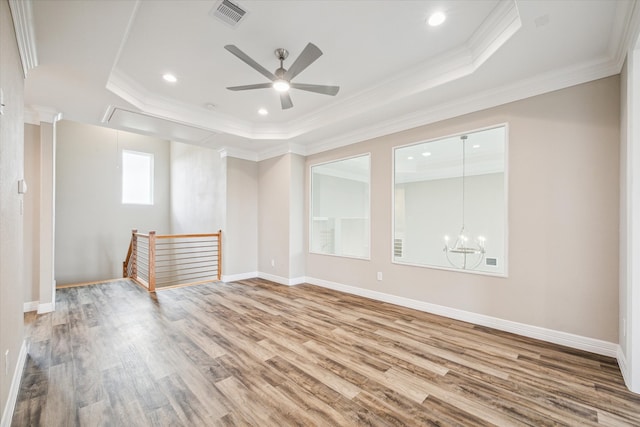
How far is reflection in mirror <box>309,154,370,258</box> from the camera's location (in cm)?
454

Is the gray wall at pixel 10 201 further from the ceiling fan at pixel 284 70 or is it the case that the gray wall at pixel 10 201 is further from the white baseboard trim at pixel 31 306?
the white baseboard trim at pixel 31 306

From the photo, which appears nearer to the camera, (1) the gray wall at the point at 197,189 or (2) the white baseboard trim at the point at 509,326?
(2) the white baseboard trim at the point at 509,326

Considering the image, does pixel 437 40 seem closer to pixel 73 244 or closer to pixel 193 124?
pixel 193 124

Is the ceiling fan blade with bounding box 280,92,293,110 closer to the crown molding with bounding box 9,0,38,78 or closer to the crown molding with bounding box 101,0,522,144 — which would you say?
the crown molding with bounding box 101,0,522,144

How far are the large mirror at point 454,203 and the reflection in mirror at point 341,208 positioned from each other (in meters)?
0.62

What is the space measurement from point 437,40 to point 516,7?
2.38 ft

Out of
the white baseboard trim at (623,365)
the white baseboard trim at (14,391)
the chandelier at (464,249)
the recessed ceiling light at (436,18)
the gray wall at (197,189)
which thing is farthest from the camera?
the gray wall at (197,189)

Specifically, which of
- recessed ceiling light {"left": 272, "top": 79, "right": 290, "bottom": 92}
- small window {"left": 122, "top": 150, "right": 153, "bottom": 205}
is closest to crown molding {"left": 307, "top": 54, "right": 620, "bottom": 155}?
recessed ceiling light {"left": 272, "top": 79, "right": 290, "bottom": 92}

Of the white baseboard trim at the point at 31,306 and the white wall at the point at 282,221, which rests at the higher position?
the white wall at the point at 282,221

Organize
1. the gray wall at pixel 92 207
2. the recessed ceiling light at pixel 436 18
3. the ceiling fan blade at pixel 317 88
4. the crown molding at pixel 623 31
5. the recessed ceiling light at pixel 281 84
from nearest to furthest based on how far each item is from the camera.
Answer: the crown molding at pixel 623 31 < the recessed ceiling light at pixel 436 18 < the recessed ceiling light at pixel 281 84 < the ceiling fan blade at pixel 317 88 < the gray wall at pixel 92 207

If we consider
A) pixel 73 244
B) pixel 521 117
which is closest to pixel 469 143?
pixel 521 117

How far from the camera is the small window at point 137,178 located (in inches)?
300

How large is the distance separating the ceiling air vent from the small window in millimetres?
7011

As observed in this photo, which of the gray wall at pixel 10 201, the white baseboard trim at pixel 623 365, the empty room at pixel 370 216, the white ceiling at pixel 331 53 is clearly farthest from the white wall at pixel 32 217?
the white baseboard trim at pixel 623 365
